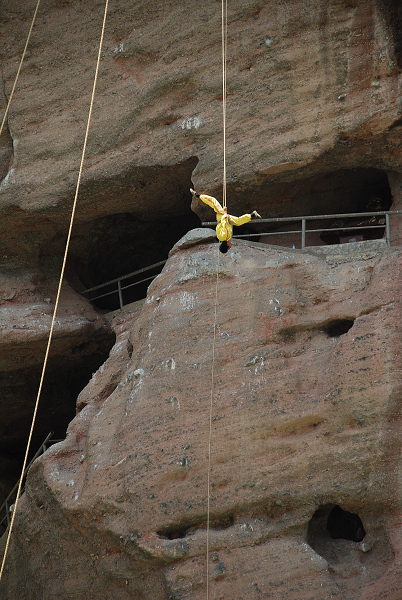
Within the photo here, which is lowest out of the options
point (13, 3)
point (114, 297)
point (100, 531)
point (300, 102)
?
point (114, 297)

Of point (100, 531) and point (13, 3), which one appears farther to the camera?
point (13, 3)

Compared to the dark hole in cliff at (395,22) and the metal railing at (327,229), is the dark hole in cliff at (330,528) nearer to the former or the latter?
the metal railing at (327,229)

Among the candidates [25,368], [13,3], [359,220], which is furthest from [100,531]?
[13,3]

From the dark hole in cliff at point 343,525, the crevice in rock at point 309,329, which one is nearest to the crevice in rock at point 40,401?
the crevice in rock at point 309,329

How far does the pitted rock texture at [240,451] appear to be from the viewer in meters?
7.63

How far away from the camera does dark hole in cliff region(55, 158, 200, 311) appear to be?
1140 cm

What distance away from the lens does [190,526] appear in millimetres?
8125

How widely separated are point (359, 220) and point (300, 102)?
7.35ft

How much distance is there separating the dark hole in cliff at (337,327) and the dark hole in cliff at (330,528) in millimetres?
1897

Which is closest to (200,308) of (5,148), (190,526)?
(190,526)

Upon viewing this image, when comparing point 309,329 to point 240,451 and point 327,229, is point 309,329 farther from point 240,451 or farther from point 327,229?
point 327,229

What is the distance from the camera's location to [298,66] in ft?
33.5

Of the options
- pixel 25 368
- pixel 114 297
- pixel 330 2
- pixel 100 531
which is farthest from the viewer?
pixel 114 297

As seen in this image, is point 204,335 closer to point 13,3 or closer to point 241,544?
point 241,544
